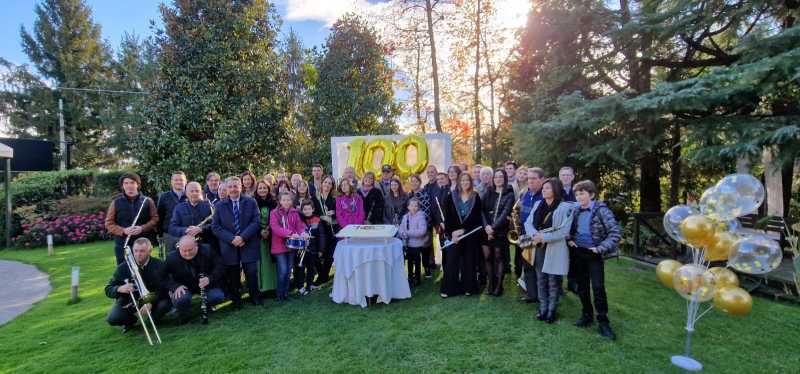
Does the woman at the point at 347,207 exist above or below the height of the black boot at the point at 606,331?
above

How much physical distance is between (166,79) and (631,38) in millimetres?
10479

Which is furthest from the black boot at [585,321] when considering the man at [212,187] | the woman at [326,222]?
the man at [212,187]

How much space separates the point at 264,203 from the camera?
5.38 metres

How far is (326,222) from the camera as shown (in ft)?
18.8

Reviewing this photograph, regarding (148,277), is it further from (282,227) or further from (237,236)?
(282,227)

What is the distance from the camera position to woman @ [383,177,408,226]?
6066 millimetres

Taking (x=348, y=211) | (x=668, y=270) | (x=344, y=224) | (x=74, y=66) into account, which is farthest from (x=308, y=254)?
(x=74, y=66)

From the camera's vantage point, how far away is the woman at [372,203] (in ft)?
19.6

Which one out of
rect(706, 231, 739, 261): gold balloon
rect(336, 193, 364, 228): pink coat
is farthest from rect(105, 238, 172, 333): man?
rect(706, 231, 739, 261): gold balloon

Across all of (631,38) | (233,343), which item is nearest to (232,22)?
(233,343)

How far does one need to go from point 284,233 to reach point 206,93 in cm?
621

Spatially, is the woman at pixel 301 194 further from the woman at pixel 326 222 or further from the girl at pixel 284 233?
the girl at pixel 284 233

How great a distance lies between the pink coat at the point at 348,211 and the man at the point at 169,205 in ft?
6.83

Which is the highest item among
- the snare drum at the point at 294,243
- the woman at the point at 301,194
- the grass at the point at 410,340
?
the woman at the point at 301,194
